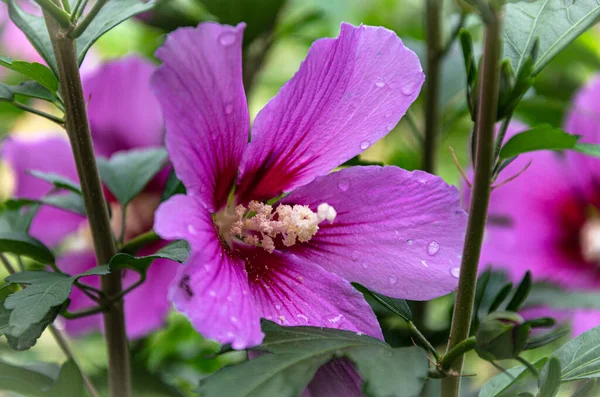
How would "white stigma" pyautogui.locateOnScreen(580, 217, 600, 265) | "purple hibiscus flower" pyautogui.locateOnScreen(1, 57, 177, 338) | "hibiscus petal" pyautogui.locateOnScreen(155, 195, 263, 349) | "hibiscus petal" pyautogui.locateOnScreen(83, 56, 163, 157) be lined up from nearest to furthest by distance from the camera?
"hibiscus petal" pyautogui.locateOnScreen(155, 195, 263, 349)
"purple hibiscus flower" pyautogui.locateOnScreen(1, 57, 177, 338)
"hibiscus petal" pyautogui.locateOnScreen(83, 56, 163, 157)
"white stigma" pyautogui.locateOnScreen(580, 217, 600, 265)

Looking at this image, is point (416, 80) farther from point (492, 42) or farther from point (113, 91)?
point (113, 91)

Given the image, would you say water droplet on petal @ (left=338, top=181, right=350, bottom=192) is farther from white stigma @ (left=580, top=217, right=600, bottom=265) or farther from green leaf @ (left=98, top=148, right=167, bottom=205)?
white stigma @ (left=580, top=217, right=600, bottom=265)

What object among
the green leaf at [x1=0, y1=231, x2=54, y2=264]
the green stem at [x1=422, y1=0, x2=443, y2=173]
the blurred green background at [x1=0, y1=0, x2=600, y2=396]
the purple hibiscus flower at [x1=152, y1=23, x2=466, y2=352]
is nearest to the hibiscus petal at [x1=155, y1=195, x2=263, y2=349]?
the purple hibiscus flower at [x1=152, y1=23, x2=466, y2=352]

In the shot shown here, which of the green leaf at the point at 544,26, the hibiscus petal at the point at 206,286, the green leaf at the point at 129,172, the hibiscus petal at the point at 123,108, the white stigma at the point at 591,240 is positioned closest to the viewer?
the hibiscus petal at the point at 206,286

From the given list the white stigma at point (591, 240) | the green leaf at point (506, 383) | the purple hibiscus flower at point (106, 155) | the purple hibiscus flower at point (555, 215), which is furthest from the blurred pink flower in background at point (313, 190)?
the white stigma at point (591, 240)

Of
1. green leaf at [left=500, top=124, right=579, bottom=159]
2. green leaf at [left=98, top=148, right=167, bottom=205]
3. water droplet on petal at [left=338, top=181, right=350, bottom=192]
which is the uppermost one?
green leaf at [left=98, top=148, right=167, bottom=205]

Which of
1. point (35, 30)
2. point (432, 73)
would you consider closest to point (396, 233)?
point (35, 30)

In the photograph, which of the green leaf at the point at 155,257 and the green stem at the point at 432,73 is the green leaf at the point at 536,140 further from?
the green stem at the point at 432,73
